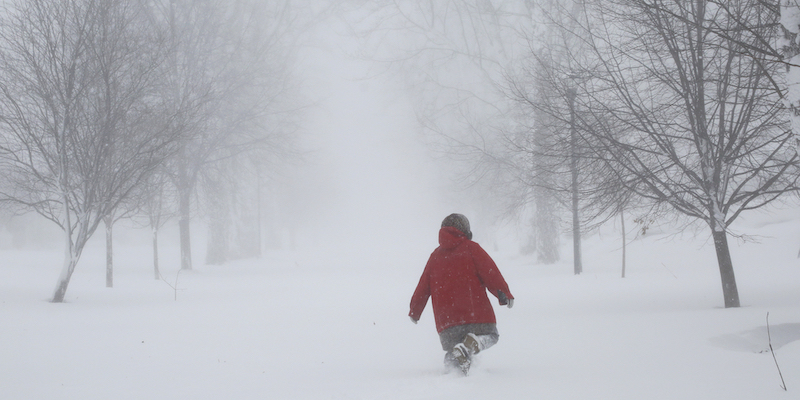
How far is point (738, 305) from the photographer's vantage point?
8.18 m

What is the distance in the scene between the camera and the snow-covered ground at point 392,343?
4.76 metres

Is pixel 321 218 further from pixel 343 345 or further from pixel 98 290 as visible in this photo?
pixel 343 345

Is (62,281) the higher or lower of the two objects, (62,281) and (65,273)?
the lower

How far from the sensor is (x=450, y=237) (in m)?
5.07

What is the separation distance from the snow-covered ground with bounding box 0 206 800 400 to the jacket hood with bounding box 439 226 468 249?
1143 millimetres

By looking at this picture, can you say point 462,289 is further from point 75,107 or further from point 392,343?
point 75,107

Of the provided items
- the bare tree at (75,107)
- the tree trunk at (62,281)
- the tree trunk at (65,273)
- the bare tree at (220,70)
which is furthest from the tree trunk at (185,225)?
the tree trunk at (62,281)

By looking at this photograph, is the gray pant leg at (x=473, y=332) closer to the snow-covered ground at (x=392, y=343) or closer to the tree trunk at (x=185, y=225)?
the snow-covered ground at (x=392, y=343)

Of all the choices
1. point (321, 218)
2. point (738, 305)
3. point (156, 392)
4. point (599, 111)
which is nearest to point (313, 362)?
point (156, 392)

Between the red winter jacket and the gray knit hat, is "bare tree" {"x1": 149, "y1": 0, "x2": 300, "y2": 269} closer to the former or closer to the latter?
the gray knit hat

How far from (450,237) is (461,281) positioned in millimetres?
395

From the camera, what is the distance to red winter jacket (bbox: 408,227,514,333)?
4.96 m

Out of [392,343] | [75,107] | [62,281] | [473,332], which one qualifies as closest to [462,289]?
[473,332]

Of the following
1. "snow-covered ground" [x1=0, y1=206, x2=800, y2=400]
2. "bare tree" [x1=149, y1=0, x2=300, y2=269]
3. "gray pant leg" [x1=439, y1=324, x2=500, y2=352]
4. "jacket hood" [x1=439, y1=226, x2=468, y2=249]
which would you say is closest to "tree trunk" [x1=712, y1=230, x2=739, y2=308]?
"snow-covered ground" [x1=0, y1=206, x2=800, y2=400]
